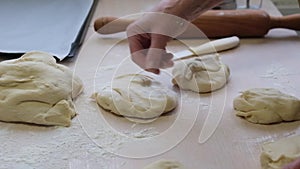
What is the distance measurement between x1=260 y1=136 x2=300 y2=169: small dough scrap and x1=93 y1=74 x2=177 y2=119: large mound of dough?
243 mm

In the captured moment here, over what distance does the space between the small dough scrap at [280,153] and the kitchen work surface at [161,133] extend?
1.0 inches

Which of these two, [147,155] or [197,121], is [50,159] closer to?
[147,155]

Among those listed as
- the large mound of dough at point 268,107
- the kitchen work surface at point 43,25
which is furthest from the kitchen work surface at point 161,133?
the kitchen work surface at point 43,25

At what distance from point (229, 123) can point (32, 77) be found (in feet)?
1.47

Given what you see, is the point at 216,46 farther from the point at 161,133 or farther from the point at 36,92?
the point at 36,92

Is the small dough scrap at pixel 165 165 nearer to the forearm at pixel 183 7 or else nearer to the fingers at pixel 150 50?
the fingers at pixel 150 50

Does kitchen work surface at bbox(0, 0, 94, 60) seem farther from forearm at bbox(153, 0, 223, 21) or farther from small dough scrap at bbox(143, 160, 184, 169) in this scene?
small dough scrap at bbox(143, 160, 184, 169)

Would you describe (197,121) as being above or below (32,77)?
below

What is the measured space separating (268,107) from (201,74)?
20cm

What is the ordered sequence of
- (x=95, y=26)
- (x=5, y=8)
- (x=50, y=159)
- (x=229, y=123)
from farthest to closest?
(x=5, y=8) < (x=95, y=26) < (x=229, y=123) < (x=50, y=159)

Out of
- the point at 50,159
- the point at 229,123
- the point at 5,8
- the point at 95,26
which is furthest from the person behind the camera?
the point at 5,8

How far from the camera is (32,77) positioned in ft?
3.30

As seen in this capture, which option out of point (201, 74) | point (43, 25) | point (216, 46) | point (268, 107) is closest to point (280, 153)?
point (268, 107)

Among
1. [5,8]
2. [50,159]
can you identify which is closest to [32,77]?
[50,159]
